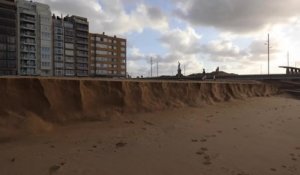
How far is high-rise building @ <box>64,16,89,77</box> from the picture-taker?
306 feet

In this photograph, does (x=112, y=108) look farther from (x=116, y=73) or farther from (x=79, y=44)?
(x=116, y=73)

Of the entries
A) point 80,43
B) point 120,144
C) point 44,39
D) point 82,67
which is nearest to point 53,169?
point 120,144

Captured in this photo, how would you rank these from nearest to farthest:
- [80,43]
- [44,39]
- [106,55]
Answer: [44,39] < [80,43] < [106,55]

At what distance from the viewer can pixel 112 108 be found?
11.5 m

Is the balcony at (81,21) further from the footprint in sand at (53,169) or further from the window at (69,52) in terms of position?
the footprint in sand at (53,169)

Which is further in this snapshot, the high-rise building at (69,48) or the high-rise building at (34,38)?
the high-rise building at (69,48)

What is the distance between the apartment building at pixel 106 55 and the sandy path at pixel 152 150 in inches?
3574

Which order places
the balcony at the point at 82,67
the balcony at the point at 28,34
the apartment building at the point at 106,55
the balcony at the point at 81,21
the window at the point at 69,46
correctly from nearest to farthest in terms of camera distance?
the balcony at the point at 28,34
the window at the point at 69,46
the balcony at the point at 82,67
the balcony at the point at 81,21
the apartment building at the point at 106,55

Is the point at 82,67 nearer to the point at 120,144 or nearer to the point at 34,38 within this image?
the point at 34,38

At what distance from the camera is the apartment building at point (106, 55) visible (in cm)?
10306

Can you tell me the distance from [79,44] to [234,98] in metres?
76.6

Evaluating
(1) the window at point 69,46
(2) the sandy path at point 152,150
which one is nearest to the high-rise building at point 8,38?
(1) the window at point 69,46

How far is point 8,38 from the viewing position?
71312mm

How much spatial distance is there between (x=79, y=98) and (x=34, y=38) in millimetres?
72572
